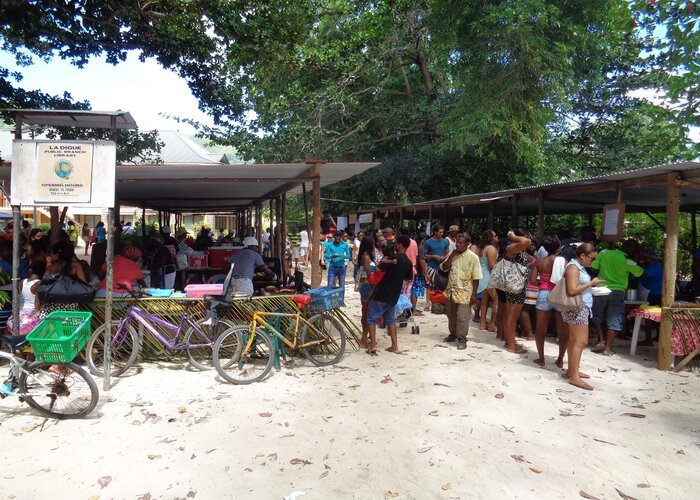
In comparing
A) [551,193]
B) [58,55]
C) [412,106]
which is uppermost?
[412,106]

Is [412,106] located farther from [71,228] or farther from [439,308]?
[71,228]

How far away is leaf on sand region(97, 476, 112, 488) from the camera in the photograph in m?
3.47

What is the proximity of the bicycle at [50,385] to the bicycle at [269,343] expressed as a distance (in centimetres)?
133

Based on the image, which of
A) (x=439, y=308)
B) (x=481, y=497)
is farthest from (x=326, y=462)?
(x=439, y=308)

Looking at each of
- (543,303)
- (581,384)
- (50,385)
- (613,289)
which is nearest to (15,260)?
(50,385)

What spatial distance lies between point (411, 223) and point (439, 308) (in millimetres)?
17947

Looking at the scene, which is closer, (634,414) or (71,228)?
(634,414)

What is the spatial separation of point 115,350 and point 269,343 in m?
1.81

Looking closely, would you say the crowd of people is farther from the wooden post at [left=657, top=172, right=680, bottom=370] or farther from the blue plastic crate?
the blue plastic crate

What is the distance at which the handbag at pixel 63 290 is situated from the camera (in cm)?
551

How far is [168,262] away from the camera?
9.62 m

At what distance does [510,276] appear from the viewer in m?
6.85

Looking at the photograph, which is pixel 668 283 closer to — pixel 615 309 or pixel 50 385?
pixel 615 309

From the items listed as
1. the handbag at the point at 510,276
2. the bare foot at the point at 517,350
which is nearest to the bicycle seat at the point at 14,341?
the handbag at the point at 510,276
